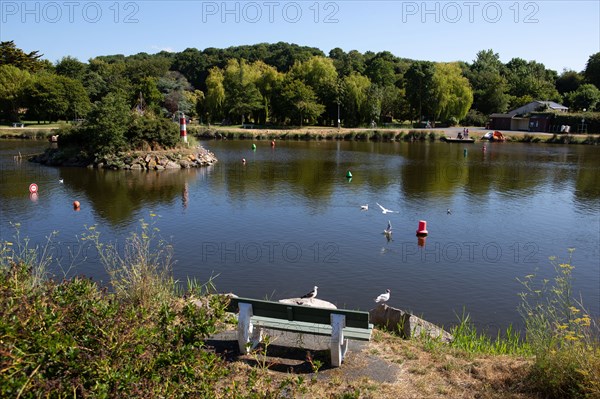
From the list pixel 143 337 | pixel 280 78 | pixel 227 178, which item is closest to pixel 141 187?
pixel 227 178

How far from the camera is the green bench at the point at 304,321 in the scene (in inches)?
288

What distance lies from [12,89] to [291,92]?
3816 cm

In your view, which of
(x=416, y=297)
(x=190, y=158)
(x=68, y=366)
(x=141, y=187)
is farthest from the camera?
(x=190, y=158)

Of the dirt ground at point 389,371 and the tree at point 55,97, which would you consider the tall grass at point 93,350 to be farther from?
the tree at point 55,97

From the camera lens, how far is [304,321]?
7.62 metres

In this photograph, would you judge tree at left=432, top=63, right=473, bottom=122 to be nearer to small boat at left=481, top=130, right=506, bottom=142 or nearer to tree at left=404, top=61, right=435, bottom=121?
tree at left=404, top=61, right=435, bottom=121

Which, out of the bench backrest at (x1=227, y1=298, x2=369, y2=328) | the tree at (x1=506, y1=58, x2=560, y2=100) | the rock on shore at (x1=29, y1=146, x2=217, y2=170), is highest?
the tree at (x1=506, y1=58, x2=560, y2=100)

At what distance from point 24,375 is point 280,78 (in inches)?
3033

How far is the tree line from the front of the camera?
70750mm

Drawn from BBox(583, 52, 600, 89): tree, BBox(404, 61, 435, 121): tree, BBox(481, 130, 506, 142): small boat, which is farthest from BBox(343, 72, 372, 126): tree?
BBox(583, 52, 600, 89): tree


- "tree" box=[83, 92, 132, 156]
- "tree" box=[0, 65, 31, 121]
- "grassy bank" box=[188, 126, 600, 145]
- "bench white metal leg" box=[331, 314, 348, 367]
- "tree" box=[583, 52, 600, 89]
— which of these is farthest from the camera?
"tree" box=[583, 52, 600, 89]

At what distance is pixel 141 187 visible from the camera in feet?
94.8

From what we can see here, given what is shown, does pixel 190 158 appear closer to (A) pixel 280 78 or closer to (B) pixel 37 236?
(B) pixel 37 236

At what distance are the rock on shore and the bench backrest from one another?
1169 inches
